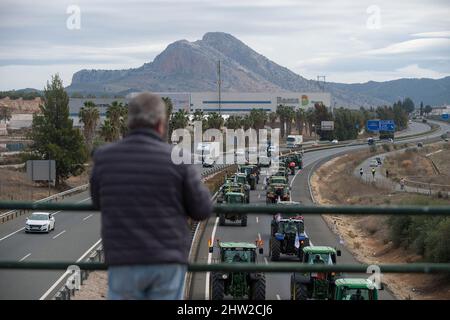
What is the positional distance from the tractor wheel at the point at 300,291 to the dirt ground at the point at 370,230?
543cm

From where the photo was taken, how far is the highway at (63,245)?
22.5 m

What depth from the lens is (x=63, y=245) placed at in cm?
3375

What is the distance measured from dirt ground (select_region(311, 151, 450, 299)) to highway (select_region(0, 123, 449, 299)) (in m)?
1.36

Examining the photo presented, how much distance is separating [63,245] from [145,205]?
30628 mm

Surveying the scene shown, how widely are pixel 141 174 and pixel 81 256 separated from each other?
86.8 feet

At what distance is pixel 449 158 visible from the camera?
105 meters

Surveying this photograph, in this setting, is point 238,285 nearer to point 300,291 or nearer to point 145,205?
point 300,291

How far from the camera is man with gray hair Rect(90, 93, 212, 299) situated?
407cm

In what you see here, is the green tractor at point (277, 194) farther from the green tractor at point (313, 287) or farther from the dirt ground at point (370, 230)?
the green tractor at point (313, 287)

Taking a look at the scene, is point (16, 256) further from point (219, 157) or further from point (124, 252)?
point (219, 157)

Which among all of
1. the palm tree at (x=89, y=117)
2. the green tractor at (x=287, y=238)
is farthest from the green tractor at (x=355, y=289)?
the palm tree at (x=89, y=117)

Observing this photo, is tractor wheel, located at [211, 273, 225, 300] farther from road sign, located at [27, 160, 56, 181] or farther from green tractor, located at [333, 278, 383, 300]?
road sign, located at [27, 160, 56, 181]
